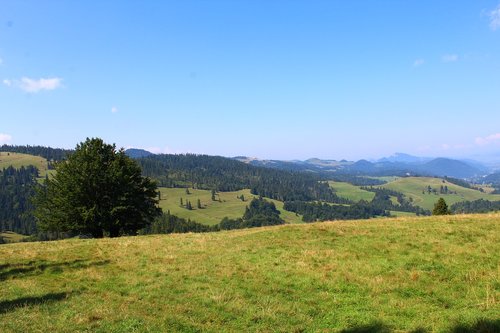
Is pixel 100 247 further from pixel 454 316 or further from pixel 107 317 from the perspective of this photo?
pixel 454 316

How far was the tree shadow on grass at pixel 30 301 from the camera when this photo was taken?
1444cm

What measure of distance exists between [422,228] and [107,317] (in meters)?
21.9

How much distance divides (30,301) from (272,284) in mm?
10406

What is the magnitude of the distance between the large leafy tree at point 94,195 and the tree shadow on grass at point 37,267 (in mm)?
20836

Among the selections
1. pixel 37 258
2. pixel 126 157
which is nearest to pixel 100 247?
pixel 37 258

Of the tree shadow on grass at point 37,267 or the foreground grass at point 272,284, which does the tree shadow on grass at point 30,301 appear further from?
the tree shadow on grass at point 37,267

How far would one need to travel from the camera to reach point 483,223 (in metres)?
26.2

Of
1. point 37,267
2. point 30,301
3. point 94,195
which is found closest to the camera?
point 30,301

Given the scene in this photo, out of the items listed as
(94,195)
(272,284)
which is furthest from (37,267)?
(94,195)

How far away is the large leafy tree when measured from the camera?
44.2m

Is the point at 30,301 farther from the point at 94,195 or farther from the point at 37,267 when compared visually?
the point at 94,195

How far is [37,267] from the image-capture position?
21859 millimetres

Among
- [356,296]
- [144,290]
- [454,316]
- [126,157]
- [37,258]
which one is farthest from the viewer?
[126,157]

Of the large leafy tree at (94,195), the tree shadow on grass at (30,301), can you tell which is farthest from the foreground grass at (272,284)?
the large leafy tree at (94,195)
